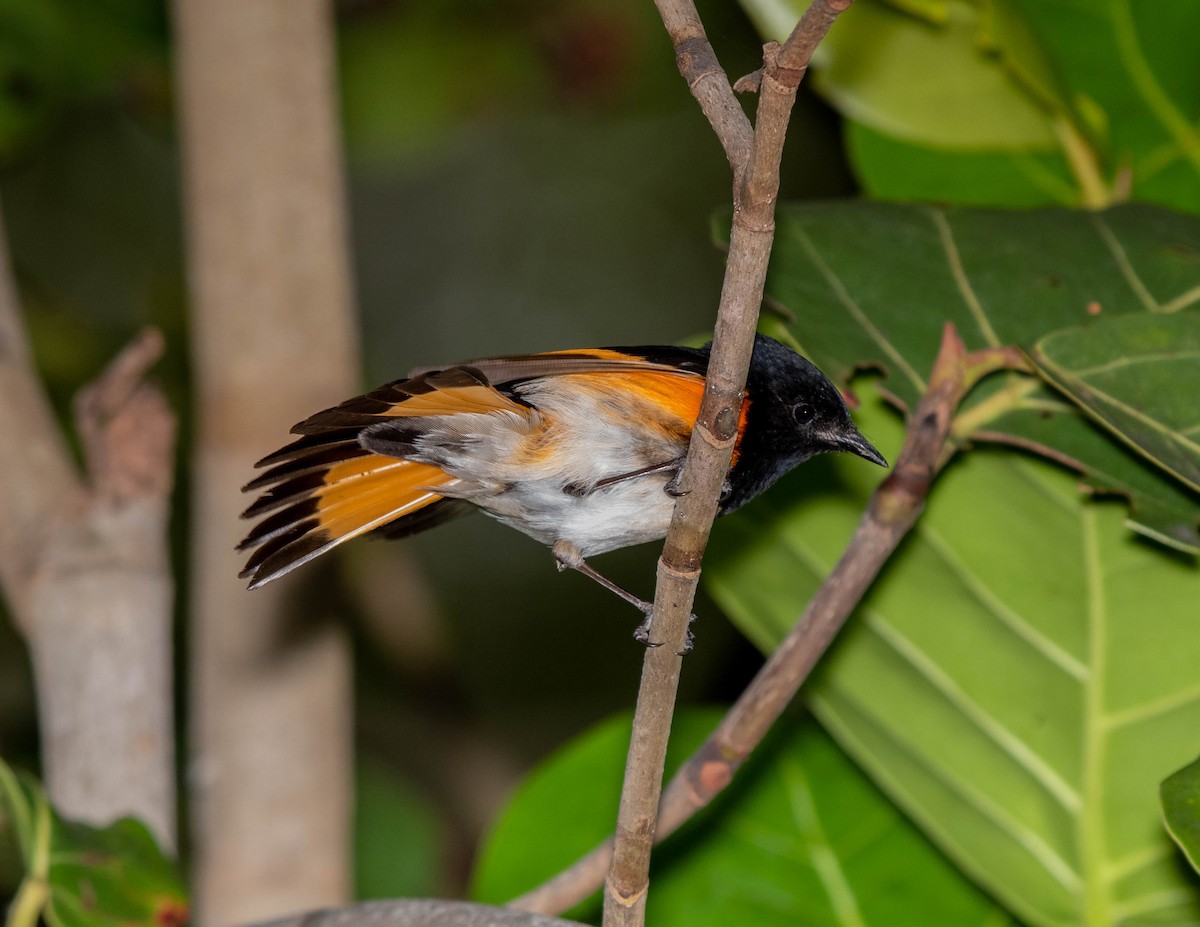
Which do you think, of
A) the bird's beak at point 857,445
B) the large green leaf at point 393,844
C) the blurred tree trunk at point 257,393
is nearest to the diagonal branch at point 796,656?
the bird's beak at point 857,445

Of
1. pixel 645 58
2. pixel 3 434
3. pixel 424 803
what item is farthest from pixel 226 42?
pixel 424 803

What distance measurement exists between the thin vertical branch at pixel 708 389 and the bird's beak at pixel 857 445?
0.48 metres

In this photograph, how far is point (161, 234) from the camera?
455 cm

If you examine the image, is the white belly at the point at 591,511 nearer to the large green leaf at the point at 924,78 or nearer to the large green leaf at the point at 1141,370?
the large green leaf at the point at 1141,370

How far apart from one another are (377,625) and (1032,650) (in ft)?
6.31

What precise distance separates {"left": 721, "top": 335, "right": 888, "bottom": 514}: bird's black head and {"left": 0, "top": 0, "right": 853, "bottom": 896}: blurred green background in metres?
0.40

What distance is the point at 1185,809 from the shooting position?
1.34 m

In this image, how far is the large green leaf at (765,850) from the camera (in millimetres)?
1870

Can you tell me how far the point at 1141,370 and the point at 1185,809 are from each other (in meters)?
0.51

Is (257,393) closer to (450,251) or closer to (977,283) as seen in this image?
(977,283)

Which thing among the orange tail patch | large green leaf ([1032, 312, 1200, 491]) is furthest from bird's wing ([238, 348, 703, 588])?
large green leaf ([1032, 312, 1200, 491])

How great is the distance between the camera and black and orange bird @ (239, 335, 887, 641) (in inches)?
64.0

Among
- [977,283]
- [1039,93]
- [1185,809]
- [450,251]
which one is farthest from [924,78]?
[450,251]

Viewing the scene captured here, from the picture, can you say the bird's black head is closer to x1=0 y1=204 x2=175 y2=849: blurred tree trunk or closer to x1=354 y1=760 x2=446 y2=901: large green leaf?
x1=0 y1=204 x2=175 y2=849: blurred tree trunk
